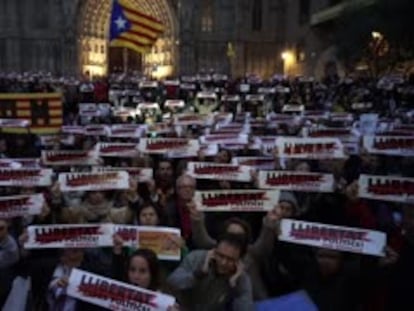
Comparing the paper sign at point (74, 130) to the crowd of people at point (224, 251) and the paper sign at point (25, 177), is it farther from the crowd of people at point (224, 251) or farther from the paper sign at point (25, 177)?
the paper sign at point (25, 177)

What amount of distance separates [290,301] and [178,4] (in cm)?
4126

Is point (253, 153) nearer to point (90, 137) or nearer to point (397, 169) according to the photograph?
point (397, 169)

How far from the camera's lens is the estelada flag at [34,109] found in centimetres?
1542

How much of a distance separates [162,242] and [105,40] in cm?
4211

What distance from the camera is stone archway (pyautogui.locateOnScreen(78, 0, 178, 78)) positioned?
44344 mm

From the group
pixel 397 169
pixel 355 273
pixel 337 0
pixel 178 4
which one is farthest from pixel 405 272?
pixel 178 4

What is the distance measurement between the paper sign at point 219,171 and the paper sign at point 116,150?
6.43 feet

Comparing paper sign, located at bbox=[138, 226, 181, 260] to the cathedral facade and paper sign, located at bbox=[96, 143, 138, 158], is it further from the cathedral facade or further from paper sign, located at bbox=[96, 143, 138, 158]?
the cathedral facade

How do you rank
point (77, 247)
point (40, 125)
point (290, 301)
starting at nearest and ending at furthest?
point (290, 301) < point (77, 247) < point (40, 125)

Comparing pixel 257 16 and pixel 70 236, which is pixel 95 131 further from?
pixel 257 16

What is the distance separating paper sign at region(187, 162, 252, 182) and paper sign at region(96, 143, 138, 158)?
6.43 ft

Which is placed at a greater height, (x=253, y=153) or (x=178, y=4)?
(x=178, y=4)

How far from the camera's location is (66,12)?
4366cm

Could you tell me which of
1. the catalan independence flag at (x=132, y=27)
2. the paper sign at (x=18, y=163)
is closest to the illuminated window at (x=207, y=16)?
the catalan independence flag at (x=132, y=27)
